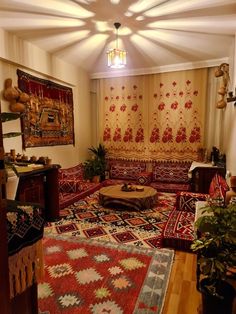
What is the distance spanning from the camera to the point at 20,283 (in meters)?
1.18

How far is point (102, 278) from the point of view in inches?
81.1

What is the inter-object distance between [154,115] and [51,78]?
2443 mm

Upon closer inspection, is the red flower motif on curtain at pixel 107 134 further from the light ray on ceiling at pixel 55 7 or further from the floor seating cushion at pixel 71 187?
the light ray on ceiling at pixel 55 7

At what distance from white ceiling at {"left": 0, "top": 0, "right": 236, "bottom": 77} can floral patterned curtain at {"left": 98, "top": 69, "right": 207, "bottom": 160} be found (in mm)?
660

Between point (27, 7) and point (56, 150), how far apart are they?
8.30ft

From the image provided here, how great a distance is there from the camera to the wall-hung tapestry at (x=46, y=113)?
379 centimetres

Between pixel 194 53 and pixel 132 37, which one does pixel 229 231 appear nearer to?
pixel 132 37

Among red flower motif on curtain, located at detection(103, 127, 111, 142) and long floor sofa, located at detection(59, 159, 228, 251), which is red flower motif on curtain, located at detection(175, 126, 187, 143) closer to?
long floor sofa, located at detection(59, 159, 228, 251)

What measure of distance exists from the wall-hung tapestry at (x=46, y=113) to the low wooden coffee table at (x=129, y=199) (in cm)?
154

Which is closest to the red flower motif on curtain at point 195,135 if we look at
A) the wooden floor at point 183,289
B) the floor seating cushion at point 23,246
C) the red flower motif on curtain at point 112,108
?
the red flower motif on curtain at point 112,108

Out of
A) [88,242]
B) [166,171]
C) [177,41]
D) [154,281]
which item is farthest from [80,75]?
[154,281]

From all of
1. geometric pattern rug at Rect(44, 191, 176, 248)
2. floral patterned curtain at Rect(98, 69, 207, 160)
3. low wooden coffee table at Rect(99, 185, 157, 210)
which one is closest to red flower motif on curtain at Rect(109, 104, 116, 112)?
floral patterned curtain at Rect(98, 69, 207, 160)

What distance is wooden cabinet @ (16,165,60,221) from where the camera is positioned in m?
2.92

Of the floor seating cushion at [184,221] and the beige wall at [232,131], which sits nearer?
the floor seating cushion at [184,221]
